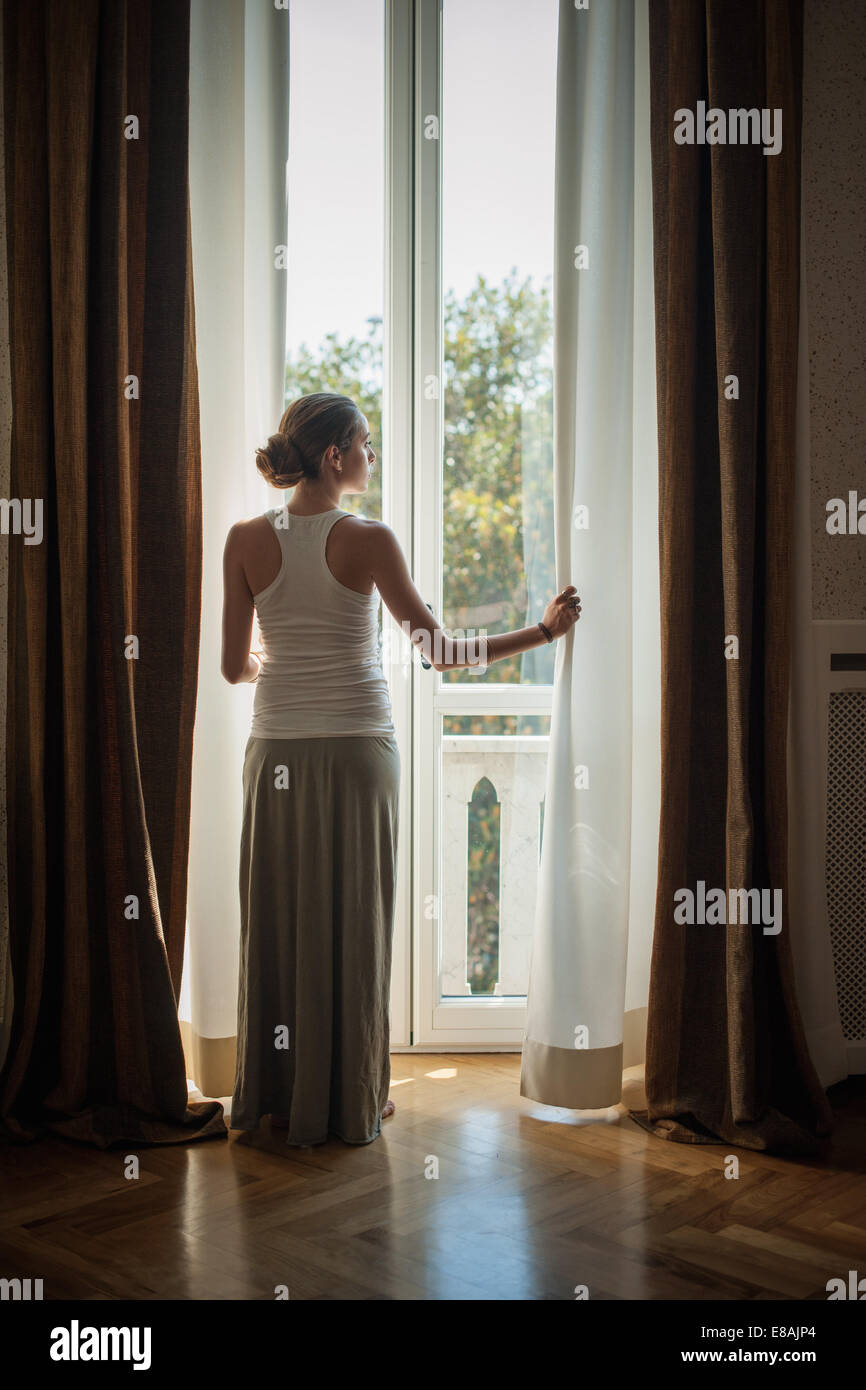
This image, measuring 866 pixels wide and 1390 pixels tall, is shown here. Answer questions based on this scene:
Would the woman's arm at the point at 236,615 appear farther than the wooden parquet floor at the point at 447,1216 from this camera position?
Yes

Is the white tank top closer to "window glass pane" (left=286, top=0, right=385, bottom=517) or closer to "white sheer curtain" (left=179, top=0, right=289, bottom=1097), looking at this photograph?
"white sheer curtain" (left=179, top=0, right=289, bottom=1097)

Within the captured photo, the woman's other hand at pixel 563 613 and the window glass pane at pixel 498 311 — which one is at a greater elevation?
the window glass pane at pixel 498 311

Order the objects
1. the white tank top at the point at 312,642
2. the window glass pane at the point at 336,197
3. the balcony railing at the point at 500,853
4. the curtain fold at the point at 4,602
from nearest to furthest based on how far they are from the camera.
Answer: the white tank top at the point at 312,642 < the curtain fold at the point at 4,602 < the window glass pane at the point at 336,197 < the balcony railing at the point at 500,853

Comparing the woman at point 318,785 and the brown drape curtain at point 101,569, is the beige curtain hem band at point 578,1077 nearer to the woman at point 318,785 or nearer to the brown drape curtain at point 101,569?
the woman at point 318,785

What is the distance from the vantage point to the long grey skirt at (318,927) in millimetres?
2260

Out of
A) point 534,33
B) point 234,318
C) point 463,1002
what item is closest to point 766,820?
point 463,1002

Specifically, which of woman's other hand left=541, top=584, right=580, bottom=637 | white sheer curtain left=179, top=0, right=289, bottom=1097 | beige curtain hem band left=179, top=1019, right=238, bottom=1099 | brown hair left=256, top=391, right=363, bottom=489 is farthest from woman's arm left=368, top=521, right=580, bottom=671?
beige curtain hem band left=179, top=1019, right=238, bottom=1099

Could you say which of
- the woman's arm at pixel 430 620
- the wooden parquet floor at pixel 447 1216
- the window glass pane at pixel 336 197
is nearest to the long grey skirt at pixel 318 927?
the wooden parquet floor at pixel 447 1216

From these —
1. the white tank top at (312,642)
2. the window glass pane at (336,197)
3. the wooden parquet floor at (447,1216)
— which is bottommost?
the wooden parquet floor at (447,1216)

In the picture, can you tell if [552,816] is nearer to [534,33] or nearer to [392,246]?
[392,246]

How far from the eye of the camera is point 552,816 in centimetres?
247

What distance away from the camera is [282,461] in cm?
227

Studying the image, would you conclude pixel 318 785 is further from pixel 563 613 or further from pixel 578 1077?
pixel 578 1077

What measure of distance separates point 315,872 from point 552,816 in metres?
0.55
